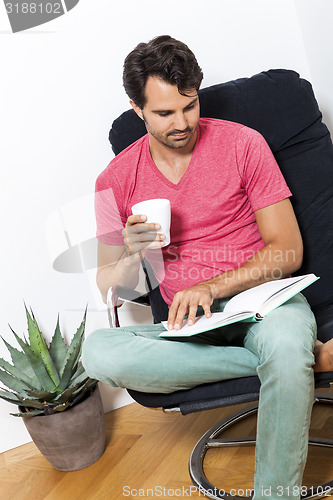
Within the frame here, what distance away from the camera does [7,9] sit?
2.23m

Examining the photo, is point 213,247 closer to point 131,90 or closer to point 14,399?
point 131,90

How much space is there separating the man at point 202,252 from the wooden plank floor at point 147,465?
405 mm

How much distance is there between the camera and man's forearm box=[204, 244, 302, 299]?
1851 millimetres

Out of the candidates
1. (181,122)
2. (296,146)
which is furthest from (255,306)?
(296,146)

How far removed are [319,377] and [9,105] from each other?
144cm

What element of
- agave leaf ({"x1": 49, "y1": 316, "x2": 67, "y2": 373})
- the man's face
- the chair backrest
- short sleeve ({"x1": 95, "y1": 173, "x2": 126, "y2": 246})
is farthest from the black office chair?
Answer: agave leaf ({"x1": 49, "y1": 316, "x2": 67, "y2": 373})

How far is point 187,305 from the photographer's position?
1.74 m

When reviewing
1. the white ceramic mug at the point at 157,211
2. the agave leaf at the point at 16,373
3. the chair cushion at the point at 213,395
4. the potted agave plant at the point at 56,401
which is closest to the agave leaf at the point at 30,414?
the potted agave plant at the point at 56,401

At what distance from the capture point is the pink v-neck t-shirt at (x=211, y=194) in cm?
192

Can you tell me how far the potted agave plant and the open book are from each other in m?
0.66

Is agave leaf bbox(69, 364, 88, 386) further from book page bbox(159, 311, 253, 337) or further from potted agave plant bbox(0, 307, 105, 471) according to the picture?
book page bbox(159, 311, 253, 337)

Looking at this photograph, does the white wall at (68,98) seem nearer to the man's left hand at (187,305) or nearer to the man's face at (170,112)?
the man's face at (170,112)

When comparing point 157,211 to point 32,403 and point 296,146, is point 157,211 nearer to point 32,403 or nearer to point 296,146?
point 296,146

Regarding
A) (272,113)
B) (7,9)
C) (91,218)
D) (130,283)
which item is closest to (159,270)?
(130,283)
